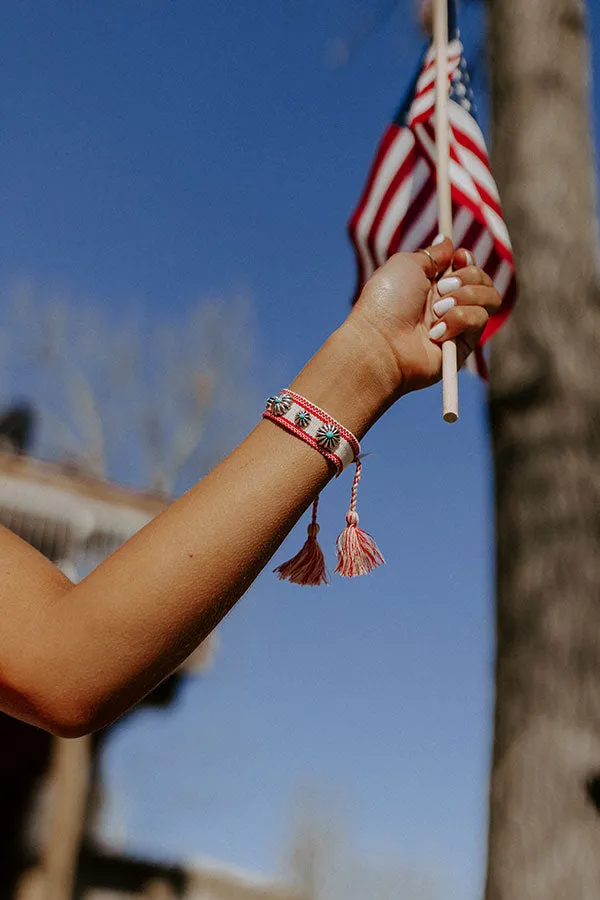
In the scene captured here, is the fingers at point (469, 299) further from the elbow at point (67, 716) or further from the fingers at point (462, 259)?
the elbow at point (67, 716)

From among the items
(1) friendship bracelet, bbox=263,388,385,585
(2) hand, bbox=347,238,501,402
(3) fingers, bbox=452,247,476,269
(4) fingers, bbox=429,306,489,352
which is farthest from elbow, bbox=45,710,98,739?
(3) fingers, bbox=452,247,476,269

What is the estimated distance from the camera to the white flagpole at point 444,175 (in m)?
1.79

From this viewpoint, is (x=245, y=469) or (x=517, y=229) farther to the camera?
(x=517, y=229)

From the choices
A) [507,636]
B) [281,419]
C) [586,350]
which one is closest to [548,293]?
[586,350]

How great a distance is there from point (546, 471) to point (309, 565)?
2.44m

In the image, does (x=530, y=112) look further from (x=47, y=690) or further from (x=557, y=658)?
(x=47, y=690)

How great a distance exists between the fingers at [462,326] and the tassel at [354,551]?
1.02 ft

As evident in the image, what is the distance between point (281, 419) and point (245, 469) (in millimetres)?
96

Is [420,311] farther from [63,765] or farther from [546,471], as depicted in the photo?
[63,765]

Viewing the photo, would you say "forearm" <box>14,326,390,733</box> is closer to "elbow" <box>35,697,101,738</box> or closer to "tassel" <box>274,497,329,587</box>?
"elbow" <box>35,697,101,738</box>

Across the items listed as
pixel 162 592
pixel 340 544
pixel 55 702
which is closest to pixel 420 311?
pixel 340 544

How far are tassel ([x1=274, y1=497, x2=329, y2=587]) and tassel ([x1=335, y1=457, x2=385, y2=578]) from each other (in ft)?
0.13

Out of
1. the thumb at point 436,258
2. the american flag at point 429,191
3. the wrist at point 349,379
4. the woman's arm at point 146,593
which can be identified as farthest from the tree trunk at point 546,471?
the woman's arm at point 146,593

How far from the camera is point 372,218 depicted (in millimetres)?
3797
